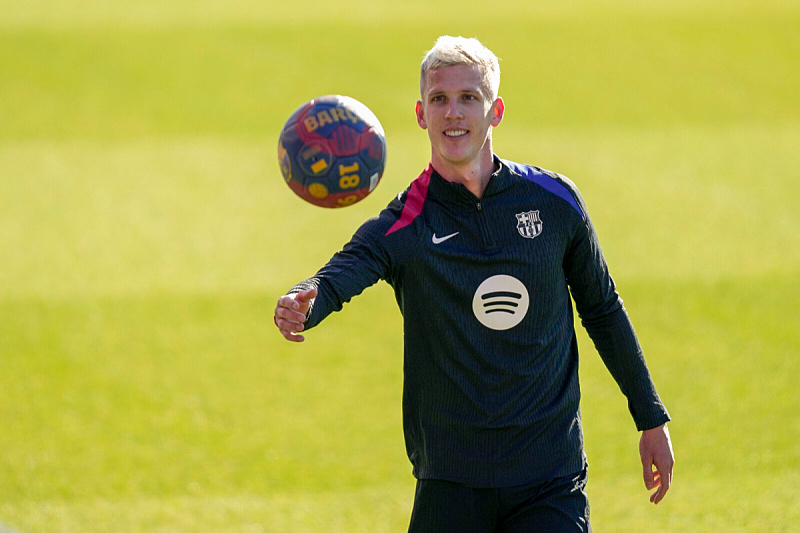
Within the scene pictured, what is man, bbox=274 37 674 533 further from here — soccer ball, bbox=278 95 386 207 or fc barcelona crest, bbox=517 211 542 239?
soccer ball, bbox=278 95 386 207

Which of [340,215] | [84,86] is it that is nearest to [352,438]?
[340,215]

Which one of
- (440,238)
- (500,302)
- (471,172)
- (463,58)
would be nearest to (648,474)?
(500,302)

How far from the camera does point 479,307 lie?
3.68 metres

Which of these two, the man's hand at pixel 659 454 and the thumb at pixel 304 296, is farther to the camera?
the man's hand at pixel 659 454

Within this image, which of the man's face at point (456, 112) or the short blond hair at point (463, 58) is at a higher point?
the short blond hair at point (463, 58)

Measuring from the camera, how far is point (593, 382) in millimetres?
8688

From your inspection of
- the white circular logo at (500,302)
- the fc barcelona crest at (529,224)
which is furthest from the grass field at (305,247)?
the fc barcelona crest at (529,224)

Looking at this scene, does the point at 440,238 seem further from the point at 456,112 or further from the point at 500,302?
the point at 456,112

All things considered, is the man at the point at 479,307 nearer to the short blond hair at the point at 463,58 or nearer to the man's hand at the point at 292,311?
the short blond hair at the point at 463,58

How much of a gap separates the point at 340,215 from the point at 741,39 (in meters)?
10.6

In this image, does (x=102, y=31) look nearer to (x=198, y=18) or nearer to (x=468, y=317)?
(x=198, y=18)

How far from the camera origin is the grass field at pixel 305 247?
731 centimetres

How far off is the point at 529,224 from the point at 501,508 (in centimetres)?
108

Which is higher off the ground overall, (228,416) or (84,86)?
(84,86)
